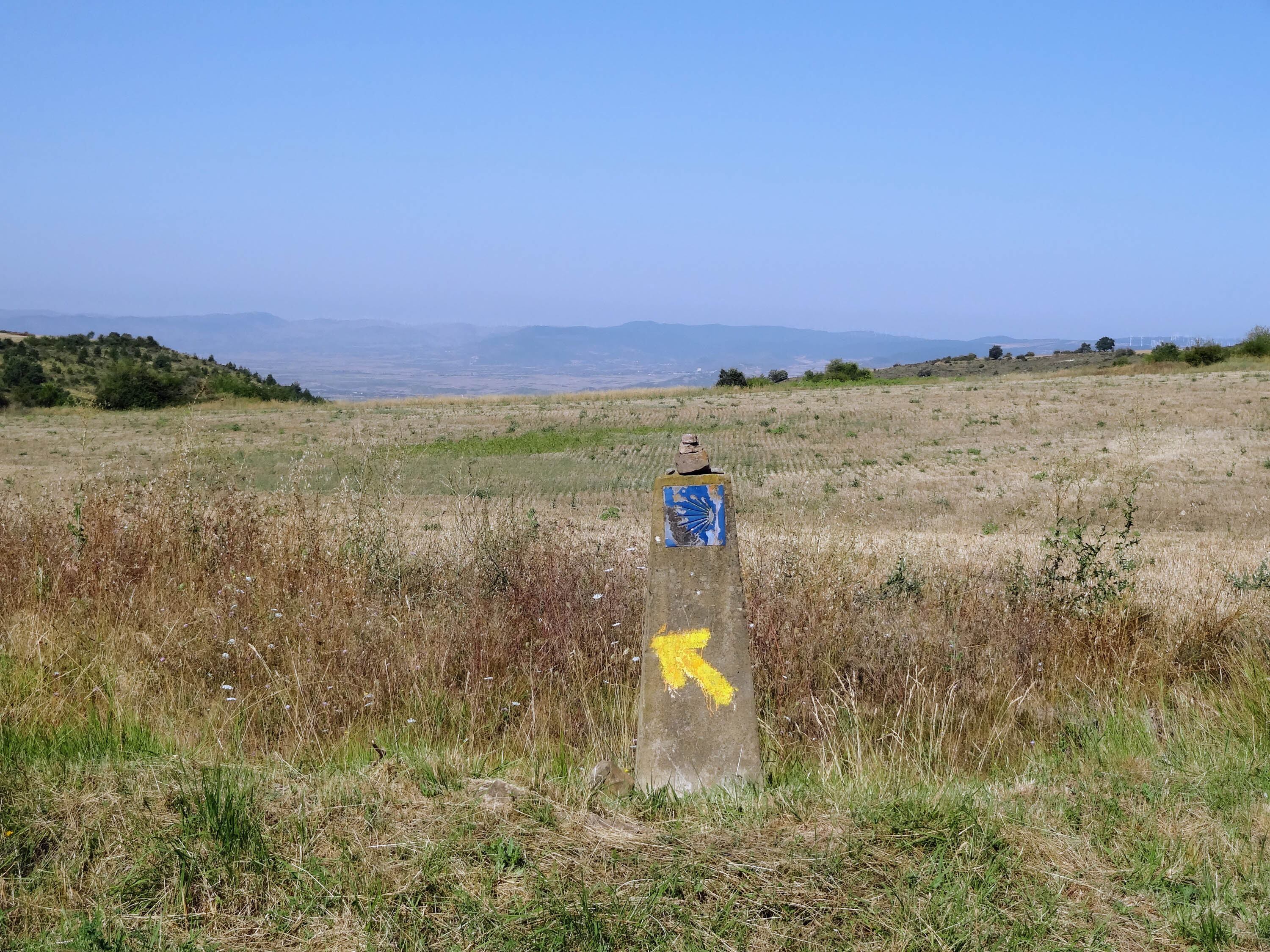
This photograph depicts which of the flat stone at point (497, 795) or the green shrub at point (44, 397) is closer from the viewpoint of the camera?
the flat stone at point (497, 795)

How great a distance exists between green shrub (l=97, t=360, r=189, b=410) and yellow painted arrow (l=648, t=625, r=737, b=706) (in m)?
55.2

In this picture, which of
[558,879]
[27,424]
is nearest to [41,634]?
[558,879]

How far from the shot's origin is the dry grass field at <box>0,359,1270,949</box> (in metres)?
3.02

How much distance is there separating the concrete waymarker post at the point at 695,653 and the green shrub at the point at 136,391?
55125 mm

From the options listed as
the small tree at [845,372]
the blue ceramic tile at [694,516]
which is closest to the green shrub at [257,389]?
the small tree at [845,372]

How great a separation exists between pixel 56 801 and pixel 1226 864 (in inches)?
169

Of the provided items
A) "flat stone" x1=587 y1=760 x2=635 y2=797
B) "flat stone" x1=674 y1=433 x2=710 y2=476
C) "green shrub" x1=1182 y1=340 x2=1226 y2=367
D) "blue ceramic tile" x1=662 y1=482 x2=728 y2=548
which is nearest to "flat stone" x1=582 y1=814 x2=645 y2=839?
"flat stone" x1=587 y1=760 x2=635 y2=797

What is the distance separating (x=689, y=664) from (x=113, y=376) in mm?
58972

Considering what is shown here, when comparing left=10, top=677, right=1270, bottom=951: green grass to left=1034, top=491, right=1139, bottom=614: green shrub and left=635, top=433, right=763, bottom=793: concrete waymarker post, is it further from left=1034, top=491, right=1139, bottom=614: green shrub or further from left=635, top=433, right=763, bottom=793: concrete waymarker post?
left=1034, top=491, right=1139, bottom=614: green shrub

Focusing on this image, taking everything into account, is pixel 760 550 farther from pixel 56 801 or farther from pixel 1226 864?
pixel 56 801

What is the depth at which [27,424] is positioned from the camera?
3834 cm

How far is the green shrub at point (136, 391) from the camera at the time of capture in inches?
2089

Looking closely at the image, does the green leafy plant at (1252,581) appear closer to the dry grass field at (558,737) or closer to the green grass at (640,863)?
the dry grass field at (558,737)

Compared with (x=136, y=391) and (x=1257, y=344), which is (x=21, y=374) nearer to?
(x=136, y=391)
